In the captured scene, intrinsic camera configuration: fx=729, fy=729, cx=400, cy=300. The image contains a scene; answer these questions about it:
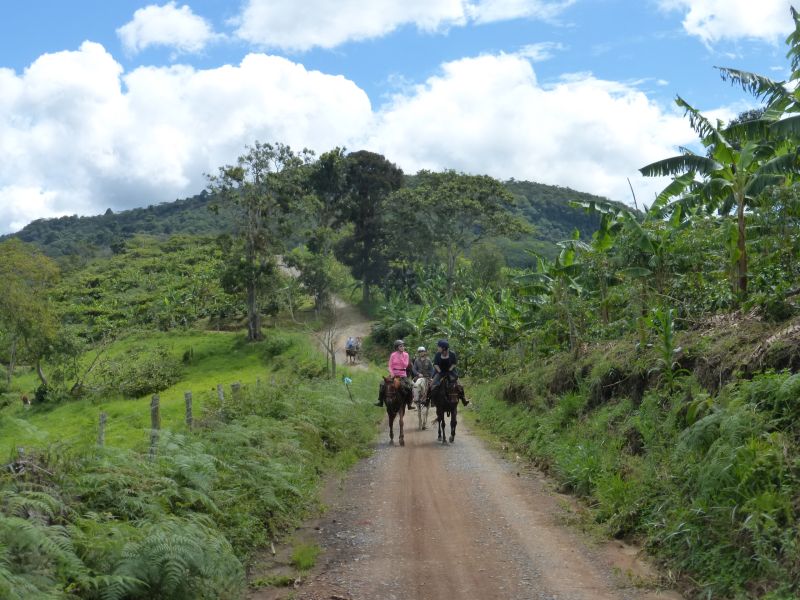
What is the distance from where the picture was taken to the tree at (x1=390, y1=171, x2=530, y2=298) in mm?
54438

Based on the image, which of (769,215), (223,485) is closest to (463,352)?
(769,215)

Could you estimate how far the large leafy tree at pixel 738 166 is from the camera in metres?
14.7

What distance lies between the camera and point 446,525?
908cm

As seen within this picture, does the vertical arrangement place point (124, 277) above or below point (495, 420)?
above

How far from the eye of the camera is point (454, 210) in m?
54.4

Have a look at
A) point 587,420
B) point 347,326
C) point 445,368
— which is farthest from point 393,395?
point 347,326

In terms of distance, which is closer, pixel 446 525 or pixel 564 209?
pixel 446 525

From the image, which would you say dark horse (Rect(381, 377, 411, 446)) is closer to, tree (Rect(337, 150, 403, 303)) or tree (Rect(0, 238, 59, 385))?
tree (Rect(0, 238, 59, 385))

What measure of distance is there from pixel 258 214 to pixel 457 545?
43122mm

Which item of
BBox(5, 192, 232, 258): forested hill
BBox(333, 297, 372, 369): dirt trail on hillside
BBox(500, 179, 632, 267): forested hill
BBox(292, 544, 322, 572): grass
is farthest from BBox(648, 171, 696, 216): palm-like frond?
BBox(5, 192, 232, 258): forested hill

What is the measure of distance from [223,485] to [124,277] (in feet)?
232

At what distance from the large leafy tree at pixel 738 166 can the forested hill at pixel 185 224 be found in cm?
6304

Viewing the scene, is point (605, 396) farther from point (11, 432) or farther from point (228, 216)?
point (228, 216)

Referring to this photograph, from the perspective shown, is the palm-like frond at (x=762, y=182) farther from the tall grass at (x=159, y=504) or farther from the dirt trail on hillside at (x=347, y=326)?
the dirt trail on hillside at (x=347, y=326)
